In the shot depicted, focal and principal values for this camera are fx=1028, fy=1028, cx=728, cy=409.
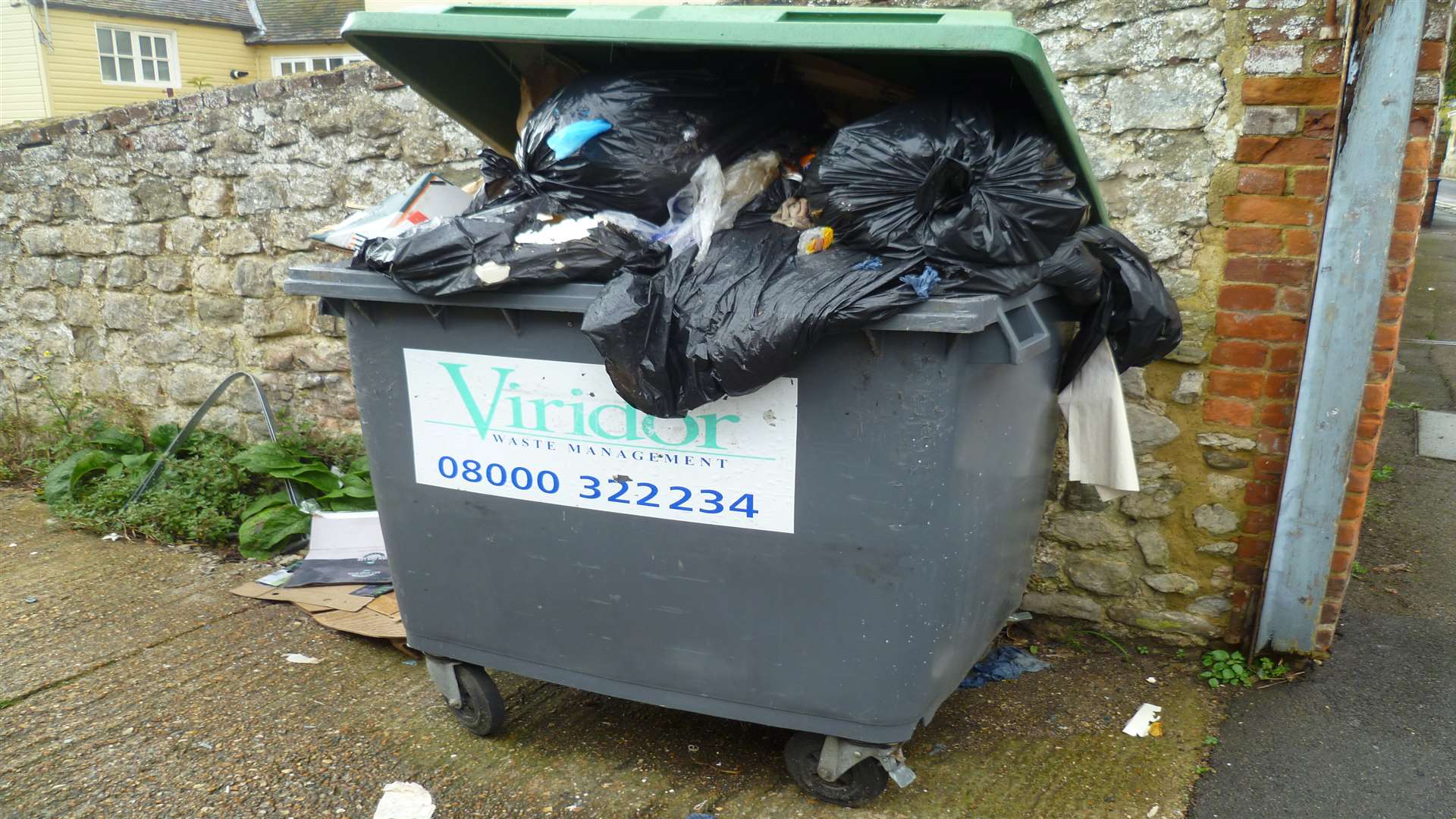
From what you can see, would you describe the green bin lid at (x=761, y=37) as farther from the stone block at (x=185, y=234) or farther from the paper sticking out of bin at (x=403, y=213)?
the stone block at (x=185, y=234)

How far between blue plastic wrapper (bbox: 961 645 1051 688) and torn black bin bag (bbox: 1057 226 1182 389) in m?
1.01

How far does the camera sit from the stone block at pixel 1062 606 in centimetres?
321

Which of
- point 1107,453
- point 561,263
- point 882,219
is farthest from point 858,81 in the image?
point 1107,453

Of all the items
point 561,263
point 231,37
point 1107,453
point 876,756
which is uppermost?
point 231,37

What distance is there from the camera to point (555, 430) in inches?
88.7

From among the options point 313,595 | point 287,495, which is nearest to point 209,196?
point 287,495

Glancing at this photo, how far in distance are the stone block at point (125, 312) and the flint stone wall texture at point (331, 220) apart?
0.5 inches

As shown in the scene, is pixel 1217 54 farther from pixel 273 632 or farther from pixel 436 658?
pixel 273 632

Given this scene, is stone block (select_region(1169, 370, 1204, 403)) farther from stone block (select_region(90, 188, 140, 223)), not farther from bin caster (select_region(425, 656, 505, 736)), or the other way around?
stone block (select_region(90, 188, 140, 223))

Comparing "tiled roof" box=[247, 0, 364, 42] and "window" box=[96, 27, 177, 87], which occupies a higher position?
"tiled roof" box=[247, 0, 364, 42]

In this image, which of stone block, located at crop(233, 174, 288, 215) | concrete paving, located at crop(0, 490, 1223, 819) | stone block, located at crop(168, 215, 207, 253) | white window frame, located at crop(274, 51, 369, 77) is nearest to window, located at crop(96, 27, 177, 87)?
white window frame, located at crop(274, 51, 369, 77)

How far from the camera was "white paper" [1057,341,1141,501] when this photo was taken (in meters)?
2.52

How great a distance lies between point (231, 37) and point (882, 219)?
68.3ft

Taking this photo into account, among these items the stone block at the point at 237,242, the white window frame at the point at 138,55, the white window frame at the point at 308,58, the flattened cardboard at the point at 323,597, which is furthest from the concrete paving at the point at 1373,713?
the white window frame at the point at 138,55
